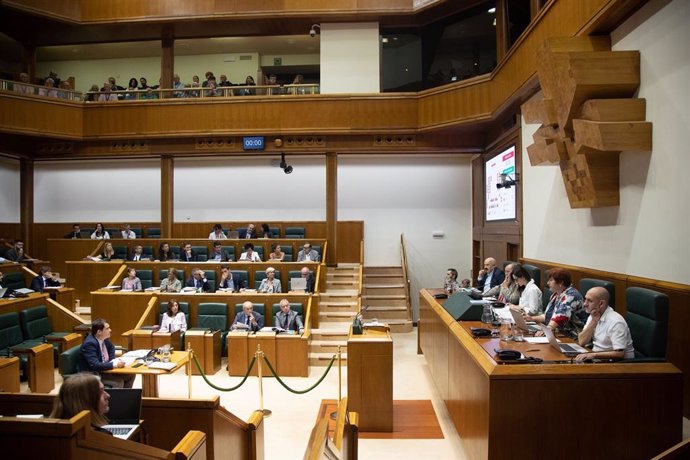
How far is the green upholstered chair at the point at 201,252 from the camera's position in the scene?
30.9 ft

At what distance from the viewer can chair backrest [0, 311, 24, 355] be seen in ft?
20.1

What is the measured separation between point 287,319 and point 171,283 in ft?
7.85

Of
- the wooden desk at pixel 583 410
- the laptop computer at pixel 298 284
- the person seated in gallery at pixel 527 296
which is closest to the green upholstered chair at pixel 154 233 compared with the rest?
the laptop computer at pixel 298 284

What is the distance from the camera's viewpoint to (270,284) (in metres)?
7.69

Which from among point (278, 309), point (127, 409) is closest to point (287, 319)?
point (278, 309)

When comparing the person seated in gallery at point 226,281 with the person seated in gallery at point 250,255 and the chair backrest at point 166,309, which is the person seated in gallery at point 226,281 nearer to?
the chair backrest at point 166,309

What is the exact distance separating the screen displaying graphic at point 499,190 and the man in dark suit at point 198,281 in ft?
17.0

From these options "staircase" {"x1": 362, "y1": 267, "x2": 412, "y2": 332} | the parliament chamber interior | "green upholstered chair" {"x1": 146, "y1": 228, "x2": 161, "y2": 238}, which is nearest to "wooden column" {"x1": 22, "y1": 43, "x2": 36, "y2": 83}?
the parliament chamber interior

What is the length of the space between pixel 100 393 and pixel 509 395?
86.5 inches

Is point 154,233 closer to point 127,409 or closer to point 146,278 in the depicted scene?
point 146,278

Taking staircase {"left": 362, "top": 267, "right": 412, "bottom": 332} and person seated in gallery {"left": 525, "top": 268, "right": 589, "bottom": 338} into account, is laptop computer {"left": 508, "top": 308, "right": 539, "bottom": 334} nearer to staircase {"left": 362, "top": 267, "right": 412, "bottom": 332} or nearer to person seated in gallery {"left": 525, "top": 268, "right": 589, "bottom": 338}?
person seated in gallery {"left": 525, "top": 268, "right": 589, "bottom": 338}

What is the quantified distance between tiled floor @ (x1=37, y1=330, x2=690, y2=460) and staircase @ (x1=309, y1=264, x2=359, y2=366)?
0.35 meters

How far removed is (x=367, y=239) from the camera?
1120 cm

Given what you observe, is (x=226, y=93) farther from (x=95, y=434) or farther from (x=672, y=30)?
(x=95, y=434)
